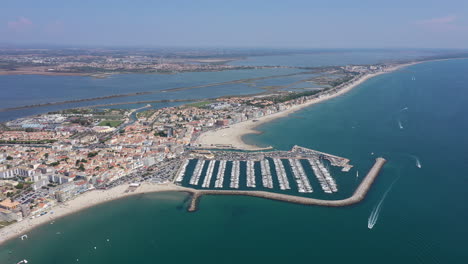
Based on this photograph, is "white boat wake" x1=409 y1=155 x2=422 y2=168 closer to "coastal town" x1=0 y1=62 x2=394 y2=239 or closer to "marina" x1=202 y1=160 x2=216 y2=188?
"coastal town" x1=0 y1=62 x2=394 y2=239

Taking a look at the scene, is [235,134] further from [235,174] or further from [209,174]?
[209,174]

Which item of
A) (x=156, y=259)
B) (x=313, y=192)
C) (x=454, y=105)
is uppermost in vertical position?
(x=454, y=105)

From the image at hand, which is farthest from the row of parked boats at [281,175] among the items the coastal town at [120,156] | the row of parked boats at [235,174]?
the row of parked boats at [235,174]

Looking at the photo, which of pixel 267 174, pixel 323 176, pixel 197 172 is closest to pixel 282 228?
pixel 267 174

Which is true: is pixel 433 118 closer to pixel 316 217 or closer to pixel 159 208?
pixel 316 217

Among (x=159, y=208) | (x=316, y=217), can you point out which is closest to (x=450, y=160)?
(x=316, y=217)

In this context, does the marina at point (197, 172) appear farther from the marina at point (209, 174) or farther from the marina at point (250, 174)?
the marina at point (250, 174)

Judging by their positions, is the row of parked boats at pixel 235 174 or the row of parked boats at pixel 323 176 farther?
the row of parked boats at pixel 235 174
